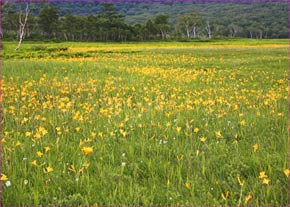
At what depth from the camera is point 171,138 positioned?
14.0 feet

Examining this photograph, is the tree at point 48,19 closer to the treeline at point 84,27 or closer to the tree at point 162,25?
the treeline at point 84,27

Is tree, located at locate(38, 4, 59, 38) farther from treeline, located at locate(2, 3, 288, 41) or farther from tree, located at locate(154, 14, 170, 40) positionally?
tree, located at locate(154, 14, 170, 40)

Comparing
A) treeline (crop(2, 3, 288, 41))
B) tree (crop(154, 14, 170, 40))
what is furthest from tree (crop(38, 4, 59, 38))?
tree (crop(154, 14, 170, 40))

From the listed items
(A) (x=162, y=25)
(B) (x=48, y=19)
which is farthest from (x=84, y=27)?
(A) (x=162, y=25)

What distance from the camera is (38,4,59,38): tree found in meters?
81.1

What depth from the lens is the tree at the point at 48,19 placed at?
266 ft

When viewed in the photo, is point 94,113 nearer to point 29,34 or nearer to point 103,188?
point 103,188

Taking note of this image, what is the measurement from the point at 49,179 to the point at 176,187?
1082 millimetres

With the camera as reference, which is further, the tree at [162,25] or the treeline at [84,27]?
the tree at [162,25]

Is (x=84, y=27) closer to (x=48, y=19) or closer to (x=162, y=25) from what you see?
(x=48, y=19)

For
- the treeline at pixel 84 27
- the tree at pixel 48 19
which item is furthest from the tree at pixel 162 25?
the tree at pixel 48 19

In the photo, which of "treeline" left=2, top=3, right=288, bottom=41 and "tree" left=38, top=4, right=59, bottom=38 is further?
"tree" left=38, top=4, right=59, bottom=38

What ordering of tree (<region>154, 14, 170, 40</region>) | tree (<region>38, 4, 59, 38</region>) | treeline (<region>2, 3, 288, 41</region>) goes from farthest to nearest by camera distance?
1. tree (<region>154, 14, 170, 40</region>)
2. tree (<region>38, 4, 59, 38</region>)
3. treeline (<region>2, 3, 288, 41</region>)

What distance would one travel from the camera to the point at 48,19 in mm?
82688
